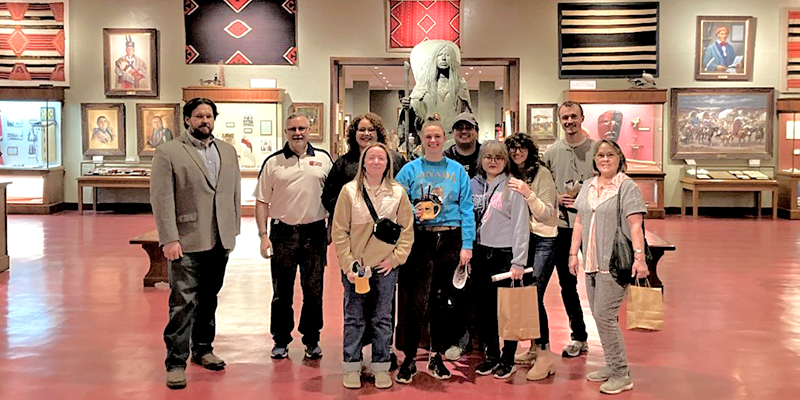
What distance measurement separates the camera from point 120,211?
613 inches

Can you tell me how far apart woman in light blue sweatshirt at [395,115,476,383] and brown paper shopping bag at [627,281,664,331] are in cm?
96

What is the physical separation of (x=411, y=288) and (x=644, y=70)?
11.9m

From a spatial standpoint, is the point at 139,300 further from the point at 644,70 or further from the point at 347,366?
the point at 644,70

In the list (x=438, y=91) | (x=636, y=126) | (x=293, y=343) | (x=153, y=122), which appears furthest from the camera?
(x=153, y=122)

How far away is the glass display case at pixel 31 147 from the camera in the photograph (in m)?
15.1

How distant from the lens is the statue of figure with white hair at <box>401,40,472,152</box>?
8953 millimetres

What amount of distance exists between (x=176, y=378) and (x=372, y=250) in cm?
137

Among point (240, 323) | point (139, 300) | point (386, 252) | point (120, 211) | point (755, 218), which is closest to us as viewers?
point (386, 252)

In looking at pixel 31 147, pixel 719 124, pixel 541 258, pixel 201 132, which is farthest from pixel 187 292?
pixel 719 124

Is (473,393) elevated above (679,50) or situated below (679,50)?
below

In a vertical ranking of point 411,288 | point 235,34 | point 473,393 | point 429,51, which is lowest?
point 473,393

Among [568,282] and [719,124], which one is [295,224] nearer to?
[568,282]

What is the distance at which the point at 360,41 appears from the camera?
15.4 meters

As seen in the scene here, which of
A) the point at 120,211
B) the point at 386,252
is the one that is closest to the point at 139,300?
the point at 386,252
